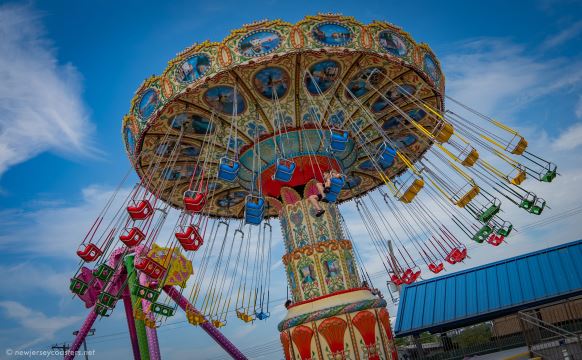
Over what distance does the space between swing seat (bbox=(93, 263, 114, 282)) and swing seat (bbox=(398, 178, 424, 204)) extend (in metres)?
6.85

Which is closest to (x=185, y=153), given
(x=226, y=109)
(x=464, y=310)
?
(x=226, y=109)

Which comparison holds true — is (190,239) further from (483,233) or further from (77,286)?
(483,233)

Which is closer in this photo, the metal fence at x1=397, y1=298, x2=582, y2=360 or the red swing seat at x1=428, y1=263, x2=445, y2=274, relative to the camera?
the metal fence at x1=397, y1=298, x2=582, y2=360

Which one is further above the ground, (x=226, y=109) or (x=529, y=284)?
(x=226, y=109)

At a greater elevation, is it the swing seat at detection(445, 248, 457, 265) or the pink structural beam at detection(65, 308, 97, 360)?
the pink structural beam at detection(65, 308, 97, 360)

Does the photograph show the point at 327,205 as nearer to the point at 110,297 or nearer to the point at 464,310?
the point at 464,310

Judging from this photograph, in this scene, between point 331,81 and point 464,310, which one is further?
point 464,310

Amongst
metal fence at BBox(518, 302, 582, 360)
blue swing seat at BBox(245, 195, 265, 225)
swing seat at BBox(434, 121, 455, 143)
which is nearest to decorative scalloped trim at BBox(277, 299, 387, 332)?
blue swing seat at BBox(245, 195, 265, 225)

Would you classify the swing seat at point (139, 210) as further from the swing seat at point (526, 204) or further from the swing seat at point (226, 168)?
the swing seat at point (526, 204)

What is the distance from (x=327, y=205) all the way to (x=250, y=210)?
251cm

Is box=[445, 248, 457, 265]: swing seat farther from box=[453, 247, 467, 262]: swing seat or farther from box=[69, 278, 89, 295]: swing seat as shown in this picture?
box=[69, 278, 89, 295]: swing seat

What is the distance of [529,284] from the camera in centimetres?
1299

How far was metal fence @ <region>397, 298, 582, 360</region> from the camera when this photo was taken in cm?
915

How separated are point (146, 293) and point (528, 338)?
787cm
